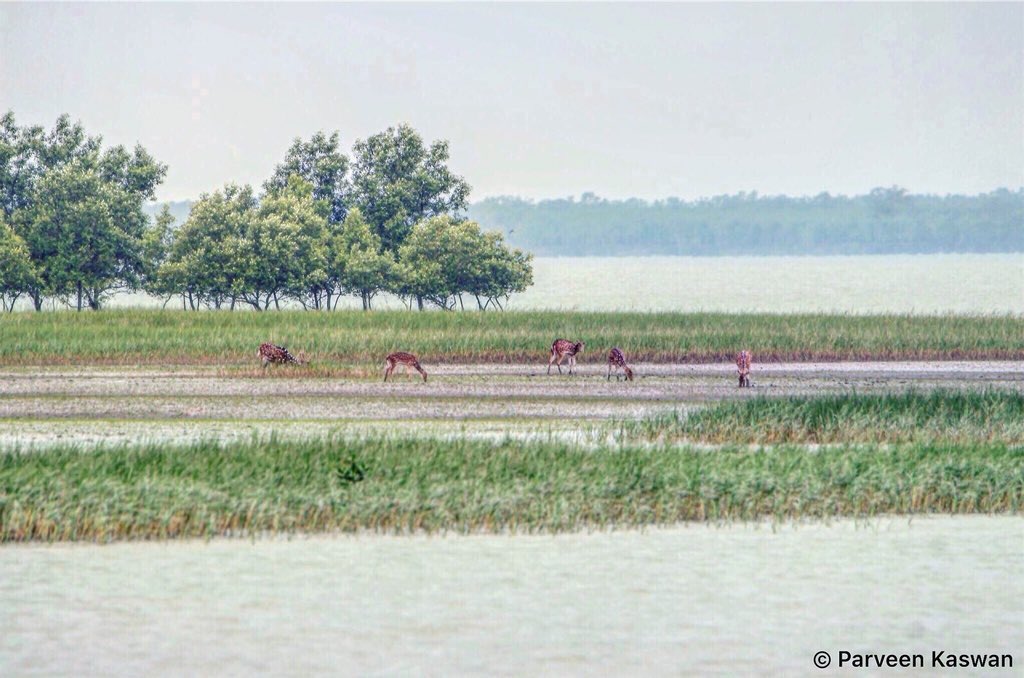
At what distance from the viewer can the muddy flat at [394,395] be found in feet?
105

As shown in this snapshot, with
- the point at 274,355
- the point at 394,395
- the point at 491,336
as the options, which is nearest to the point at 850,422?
the point at 394,395

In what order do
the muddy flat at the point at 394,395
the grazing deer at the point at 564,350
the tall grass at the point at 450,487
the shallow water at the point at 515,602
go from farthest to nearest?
the grazing deer at the point at 564,350
the muddy flat at the point at 394,395
the tall grass at the point at 450,487
the shallow water at the point at 515,602

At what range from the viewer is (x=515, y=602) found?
17.2 meters

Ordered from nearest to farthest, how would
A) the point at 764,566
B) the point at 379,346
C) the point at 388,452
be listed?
the point at 764,566 → the point at 388,452 → the point at 379,346

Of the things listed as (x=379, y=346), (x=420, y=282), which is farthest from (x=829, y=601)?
(x=420, y=282)

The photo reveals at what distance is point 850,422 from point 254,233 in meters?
56.1

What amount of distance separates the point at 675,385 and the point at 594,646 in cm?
2721

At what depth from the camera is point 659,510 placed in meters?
21.5

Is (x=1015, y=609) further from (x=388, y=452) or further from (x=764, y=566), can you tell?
(x=388, y=452)

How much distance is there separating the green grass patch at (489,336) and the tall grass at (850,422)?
18958 mm

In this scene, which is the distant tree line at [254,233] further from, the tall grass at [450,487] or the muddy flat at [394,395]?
the tall grass at [450,487]

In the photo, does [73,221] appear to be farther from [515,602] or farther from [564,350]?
[515,602]

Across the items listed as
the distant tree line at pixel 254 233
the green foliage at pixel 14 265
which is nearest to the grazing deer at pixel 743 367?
the distant tree line at pixel 254 233

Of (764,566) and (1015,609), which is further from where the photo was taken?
(764,566)
